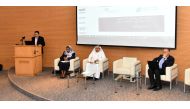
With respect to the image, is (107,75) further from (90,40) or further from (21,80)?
(21,80)

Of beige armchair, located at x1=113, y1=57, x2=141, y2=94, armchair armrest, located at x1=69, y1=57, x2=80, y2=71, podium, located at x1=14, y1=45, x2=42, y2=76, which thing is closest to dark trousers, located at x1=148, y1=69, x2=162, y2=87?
beige armchair, located at x1=113, y1=57, x2=141, y2=94

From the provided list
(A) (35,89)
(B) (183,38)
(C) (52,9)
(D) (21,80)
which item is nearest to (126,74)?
(B) (183,38)

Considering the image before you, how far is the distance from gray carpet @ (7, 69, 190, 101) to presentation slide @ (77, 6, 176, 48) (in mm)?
1274

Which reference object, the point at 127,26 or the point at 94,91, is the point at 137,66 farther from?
the point at 94,91

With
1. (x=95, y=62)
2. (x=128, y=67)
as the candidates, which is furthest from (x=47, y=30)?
(x=128, y=67)

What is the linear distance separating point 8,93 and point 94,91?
229cm

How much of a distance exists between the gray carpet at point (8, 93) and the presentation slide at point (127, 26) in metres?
2.71

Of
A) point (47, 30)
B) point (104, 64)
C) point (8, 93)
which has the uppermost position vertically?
point (47, 30)

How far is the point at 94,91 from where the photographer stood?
6613mm

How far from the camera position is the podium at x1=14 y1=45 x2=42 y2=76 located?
27.9ft

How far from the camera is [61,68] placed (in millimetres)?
8266

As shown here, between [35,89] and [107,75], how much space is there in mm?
2575

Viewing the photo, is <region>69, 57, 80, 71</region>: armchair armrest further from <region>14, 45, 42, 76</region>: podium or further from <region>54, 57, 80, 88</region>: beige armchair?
<region>14, 45, 42, 76</region>: podium

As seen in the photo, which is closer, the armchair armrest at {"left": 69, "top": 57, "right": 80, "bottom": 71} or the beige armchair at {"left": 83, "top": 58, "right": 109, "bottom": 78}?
the beige armchair at {"left": 83, "top": 58, "right": 109, "bottom": 78}
